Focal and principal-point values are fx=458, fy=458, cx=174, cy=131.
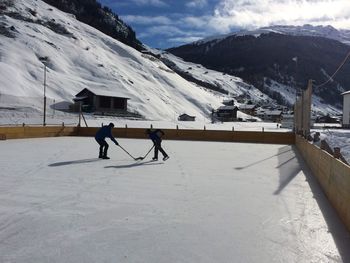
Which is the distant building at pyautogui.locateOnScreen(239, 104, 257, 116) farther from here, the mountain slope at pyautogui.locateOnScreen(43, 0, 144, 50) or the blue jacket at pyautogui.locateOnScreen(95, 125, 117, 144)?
the blue jacket at pyautogui.locateOnScreen(95, 125, 117, 144)

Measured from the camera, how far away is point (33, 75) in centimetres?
7962

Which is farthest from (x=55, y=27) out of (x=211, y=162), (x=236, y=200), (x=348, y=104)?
(x=236, y=200)

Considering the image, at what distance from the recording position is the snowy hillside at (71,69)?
7488cm

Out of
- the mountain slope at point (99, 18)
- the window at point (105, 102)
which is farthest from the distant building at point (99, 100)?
the mountain slope at point (99, 18)

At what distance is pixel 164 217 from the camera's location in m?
7.45

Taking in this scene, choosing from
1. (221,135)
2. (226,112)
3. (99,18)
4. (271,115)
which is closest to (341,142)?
(221,135)

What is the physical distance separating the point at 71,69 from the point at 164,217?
3650 inches

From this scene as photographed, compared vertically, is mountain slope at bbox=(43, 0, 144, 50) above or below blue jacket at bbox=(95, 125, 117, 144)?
above

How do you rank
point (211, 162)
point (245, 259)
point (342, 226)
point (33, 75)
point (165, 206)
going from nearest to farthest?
point (245, 259)
point (342, 226)
point (165, 206)
point (211, 162)
point (33, 75)

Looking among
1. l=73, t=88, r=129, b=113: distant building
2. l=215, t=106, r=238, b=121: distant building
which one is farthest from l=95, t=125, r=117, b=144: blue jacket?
l=215, t=106, r=238, b=121: distant building

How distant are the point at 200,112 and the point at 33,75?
41.8 metres

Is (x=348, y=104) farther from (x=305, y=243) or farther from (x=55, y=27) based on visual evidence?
(x=55, y=27)

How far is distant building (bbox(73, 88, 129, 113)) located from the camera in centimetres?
7244

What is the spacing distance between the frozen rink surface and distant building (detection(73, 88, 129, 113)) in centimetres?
5976
